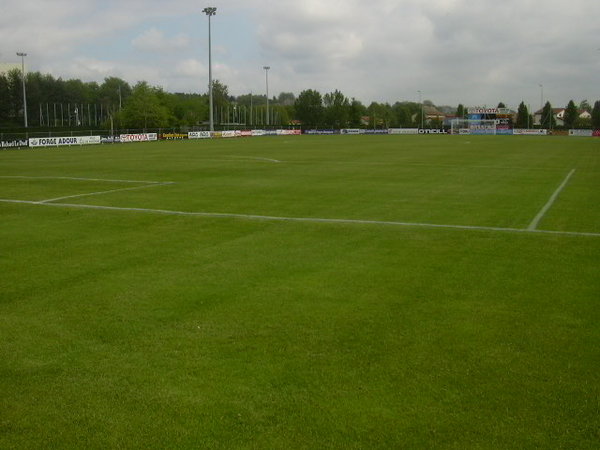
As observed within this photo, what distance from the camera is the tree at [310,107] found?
156000 millimetres

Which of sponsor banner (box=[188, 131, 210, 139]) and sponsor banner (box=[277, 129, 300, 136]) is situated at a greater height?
sponsor banner (box=[277, 129, 300, 136])

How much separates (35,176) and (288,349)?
76.6 ft

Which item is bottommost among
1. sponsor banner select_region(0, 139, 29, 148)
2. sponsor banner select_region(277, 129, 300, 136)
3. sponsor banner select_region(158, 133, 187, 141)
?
sponsor banner select_region(0, 139, 29, 148)

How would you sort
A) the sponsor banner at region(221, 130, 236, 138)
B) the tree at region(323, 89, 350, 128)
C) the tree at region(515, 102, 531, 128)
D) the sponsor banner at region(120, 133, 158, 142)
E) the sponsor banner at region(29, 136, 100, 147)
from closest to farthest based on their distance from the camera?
the sponsor banner at region(29, 136, 100, 147), the sponsor banner at region(120, 133, 158, 142), the sponsor banner at region(221, 130, 236, 138), the tree at region(515, 102, 531, 128), the tree at region(323, 89, 350, 128)

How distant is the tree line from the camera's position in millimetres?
117875

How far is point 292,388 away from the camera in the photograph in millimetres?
5352

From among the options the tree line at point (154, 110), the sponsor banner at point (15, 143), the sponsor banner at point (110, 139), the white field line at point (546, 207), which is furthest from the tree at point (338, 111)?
the white field line at point (546, 207)

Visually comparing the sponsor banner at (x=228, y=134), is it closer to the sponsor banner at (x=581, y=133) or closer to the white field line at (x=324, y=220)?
the sponsor banner at (x=581, y=133)

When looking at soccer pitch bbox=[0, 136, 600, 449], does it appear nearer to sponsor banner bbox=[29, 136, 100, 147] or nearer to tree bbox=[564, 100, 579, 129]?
sponsor banner bbox=[29, 136, 100, 147]

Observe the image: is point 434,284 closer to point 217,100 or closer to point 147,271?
point 147,271

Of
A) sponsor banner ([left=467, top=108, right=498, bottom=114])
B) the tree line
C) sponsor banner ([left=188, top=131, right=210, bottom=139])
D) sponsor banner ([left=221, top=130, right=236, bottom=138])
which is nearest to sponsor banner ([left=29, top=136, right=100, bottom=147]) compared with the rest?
sponsor banner ([left=188, top=131, right=210, bottom=139])

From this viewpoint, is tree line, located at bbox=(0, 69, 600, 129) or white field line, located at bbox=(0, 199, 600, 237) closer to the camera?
white field line, located at bbox=(0, 199, 600, 237)

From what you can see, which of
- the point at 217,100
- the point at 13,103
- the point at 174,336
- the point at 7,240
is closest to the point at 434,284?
the point at 174,336

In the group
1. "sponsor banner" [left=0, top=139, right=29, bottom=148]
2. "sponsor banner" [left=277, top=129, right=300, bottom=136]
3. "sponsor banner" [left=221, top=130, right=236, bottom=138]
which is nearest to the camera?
"sponsor banner" [left=0, top=139, right=29, bottom=148]
